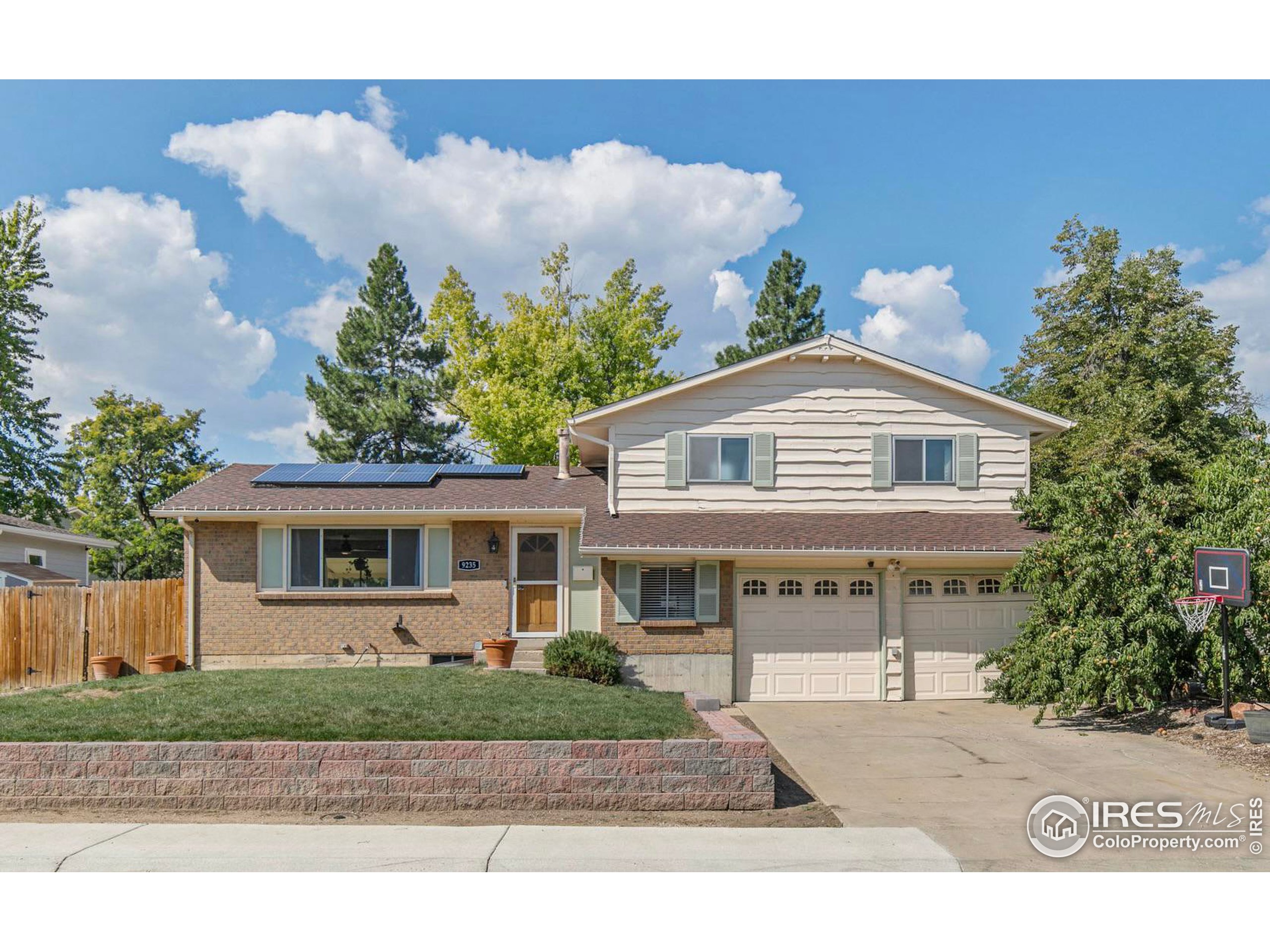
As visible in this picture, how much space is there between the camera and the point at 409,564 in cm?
1582

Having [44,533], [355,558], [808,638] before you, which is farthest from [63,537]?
[808,638]

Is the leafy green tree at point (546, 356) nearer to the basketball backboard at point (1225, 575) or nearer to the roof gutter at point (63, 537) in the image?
the roof gutter at point (63, 537)

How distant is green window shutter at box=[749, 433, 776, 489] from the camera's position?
52.7ft

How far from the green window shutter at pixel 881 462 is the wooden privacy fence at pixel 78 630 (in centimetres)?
1269

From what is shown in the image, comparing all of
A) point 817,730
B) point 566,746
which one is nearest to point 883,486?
point 817,730

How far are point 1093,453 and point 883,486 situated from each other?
971cm

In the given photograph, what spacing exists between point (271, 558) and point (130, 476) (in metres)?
21.4

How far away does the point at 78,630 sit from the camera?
15453 millimetres

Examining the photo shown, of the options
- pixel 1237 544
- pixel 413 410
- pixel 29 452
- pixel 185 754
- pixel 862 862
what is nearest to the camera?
pixel 862 862

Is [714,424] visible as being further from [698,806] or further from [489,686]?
[698,806]

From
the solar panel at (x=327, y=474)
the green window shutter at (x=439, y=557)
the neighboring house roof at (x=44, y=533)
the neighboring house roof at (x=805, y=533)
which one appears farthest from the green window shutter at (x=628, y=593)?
the neighboring house roof at (x=44, y=533)

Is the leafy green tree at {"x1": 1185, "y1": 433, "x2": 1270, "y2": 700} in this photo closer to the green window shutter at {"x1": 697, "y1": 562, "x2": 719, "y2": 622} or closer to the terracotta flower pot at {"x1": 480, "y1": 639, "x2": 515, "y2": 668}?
the green window shutter at {"x1": 697, "y1": 562, "x2": 719, "y2": 622}

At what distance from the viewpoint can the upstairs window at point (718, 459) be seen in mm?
16109

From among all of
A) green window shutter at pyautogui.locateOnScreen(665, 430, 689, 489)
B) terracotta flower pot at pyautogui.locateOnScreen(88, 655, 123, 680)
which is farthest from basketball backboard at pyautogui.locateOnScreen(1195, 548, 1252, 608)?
terracotta flower pot at pyautogui.locateOnScreen(88, 655, 123, 680)
